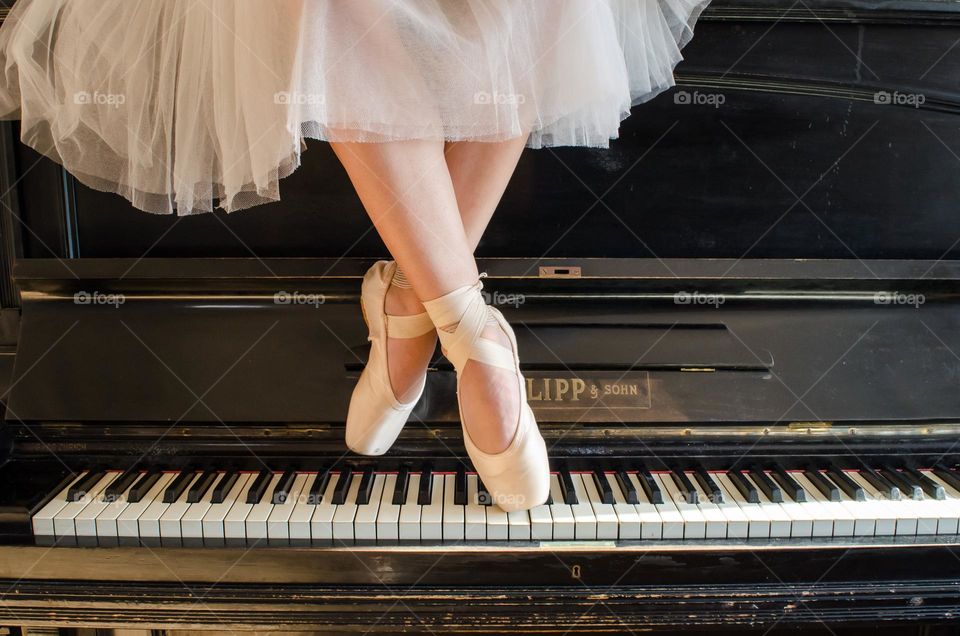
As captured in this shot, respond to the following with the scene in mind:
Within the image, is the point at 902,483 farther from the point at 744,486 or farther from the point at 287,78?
the point at 287,78

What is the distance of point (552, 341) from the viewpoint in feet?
4.66

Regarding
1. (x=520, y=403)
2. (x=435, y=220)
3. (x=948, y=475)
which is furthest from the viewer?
(x=948, y=475)

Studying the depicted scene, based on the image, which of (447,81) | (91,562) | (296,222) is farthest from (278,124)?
(91,562)

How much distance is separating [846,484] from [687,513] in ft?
1.13

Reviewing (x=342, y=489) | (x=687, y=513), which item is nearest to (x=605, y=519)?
(x=687, y=513)

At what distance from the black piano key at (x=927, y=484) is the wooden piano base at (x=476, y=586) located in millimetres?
95

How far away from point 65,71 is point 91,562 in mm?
895

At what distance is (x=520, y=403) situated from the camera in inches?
43.3

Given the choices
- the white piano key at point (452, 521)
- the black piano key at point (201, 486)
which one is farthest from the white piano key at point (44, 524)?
the white piano key at point (452, 521)

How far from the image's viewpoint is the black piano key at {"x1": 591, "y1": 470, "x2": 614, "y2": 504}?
1.23 meters

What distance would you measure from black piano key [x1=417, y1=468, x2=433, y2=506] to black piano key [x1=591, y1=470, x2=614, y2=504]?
328mm

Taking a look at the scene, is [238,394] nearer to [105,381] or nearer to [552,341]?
[105,381]

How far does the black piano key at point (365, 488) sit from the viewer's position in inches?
48.1

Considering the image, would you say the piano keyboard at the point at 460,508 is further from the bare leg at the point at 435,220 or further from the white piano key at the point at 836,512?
the bare leg at the point at 435,220
